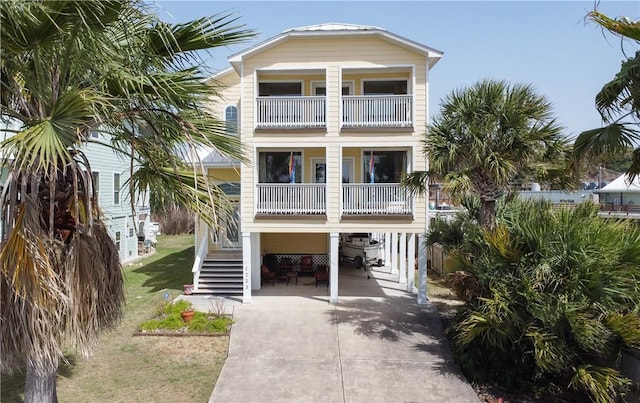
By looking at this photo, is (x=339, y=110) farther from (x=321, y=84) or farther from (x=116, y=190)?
(x=116, y=190)

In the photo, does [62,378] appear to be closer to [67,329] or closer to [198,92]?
[67,329]

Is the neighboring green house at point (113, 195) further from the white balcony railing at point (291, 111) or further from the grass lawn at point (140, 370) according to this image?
the grass lawn at point (140, 370)

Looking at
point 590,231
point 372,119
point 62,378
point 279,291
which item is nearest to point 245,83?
point 372,119

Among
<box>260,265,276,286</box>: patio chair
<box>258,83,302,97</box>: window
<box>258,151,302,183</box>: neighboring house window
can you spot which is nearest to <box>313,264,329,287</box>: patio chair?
<box>260,265,276,286</box>: patio chair

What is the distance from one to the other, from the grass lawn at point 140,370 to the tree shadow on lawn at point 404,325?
377 cm

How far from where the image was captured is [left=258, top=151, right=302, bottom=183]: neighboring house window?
49.1ft

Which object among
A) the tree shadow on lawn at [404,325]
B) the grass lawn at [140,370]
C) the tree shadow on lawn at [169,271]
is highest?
the tree shadow on lawn at [169,271]

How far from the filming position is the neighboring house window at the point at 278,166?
49.1ft

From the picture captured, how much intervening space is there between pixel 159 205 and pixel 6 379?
5.97 m

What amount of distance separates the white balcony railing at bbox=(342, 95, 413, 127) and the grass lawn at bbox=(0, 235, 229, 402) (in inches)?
313

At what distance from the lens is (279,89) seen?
583 inches

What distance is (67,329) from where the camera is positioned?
4.16 m

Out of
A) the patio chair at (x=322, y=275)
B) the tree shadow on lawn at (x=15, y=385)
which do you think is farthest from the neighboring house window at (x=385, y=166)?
the tree shadow on lawn at (x=15, y=385)

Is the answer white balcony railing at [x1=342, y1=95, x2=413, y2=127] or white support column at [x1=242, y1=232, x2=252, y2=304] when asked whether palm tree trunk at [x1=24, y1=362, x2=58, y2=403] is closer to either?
white support column at [x1=242, y1=232, x2=252, y2=304]
